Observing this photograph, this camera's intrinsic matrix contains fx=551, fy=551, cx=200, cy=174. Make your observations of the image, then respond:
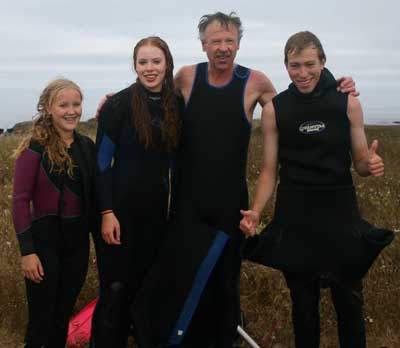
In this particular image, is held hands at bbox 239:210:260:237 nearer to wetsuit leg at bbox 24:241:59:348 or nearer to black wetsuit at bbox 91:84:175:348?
black wetsuit at bbox 91:84:175:348

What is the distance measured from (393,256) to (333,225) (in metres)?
2.08

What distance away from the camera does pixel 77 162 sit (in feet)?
12.1

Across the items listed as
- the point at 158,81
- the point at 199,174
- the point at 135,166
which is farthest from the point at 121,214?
the point at 158,81

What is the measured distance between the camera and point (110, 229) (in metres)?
3.76

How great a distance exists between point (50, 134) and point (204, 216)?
1.23 m

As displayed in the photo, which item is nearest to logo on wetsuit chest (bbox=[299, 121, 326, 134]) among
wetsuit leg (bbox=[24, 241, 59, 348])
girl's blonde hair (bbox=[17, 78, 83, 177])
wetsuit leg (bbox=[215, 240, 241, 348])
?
wetsuit leg (bbox=[215, 240, 241, 348])

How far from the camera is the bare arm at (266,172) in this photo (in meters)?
3.74

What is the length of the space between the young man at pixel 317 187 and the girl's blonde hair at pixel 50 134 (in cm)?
137

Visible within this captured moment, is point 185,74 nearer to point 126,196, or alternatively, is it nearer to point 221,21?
point 221,21

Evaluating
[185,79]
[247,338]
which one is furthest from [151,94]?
[247,338]

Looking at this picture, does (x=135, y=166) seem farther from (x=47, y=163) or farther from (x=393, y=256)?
(x=393, y=256)

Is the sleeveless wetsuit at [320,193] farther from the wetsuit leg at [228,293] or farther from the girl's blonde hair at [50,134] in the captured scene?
the girl's blonde hair at [50,134]

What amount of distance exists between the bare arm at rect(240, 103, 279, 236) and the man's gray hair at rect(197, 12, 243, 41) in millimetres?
620

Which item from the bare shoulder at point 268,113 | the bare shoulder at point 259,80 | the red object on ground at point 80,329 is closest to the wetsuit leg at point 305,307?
the bare shoulder at point 268,113
